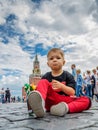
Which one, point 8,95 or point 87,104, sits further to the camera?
point 8,95

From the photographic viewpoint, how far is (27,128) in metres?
2.49

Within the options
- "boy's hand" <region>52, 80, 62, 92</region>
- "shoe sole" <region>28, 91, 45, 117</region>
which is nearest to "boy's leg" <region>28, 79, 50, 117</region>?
"shoe sole" <region>28, 91, 45, 117</region>

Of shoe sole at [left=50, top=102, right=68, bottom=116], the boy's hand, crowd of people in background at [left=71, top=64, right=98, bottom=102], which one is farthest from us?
crowd of people in background at [left=71, top=64, right=98, bottom=102]

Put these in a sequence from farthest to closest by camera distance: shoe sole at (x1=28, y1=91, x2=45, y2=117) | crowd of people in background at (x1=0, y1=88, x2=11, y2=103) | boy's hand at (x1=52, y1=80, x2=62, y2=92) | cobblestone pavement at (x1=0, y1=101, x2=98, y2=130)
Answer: crowd of people in background at (x1=0, y1=88, x2=11, y2=103), boy's hand at (x1=52, y1=80, x2=62, y2=92), shoe sole at (x1=28, y1=91, x2=45, y2=117), cobblestone pavement at (x1=0, y1=101, x2=98, y2=130)

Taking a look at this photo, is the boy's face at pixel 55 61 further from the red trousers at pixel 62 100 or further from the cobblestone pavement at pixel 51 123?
the cobblestone pavement at pixel 51 123

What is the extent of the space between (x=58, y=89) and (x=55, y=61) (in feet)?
1.33

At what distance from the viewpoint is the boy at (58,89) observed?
11.3 feet

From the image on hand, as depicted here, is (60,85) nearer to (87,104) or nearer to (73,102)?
(73,102)

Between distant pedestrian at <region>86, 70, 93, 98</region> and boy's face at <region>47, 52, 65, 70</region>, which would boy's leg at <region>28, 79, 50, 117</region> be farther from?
distant pedestrian at <region>86, 70, 93, 98</region>

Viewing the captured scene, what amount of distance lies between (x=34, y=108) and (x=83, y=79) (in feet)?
31.9

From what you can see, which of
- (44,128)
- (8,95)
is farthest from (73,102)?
(8,95)

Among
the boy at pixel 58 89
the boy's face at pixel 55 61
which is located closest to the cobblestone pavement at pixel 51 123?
the boy at pixel 58 89

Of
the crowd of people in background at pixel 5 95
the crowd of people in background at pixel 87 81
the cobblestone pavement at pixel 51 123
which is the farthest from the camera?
the crowd of people in background at pixel 5 95

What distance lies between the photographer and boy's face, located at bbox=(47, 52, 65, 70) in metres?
3.70
